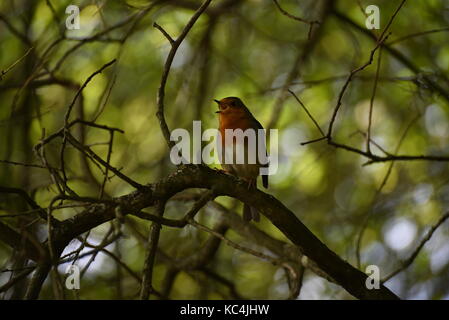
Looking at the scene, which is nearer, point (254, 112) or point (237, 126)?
point (237, 126)

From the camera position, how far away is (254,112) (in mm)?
6344

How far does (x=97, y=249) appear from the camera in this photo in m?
3.26

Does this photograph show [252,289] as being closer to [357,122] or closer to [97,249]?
[357,122]

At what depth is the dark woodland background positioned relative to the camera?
491cm

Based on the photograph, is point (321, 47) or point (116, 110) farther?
point (321, 47)

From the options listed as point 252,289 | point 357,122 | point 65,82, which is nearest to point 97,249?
point 65,82

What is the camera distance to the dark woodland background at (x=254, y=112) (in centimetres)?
491

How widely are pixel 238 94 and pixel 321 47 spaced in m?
1.18

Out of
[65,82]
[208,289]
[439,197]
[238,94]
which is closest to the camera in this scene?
[65,82]

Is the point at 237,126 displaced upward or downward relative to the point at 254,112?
downward
